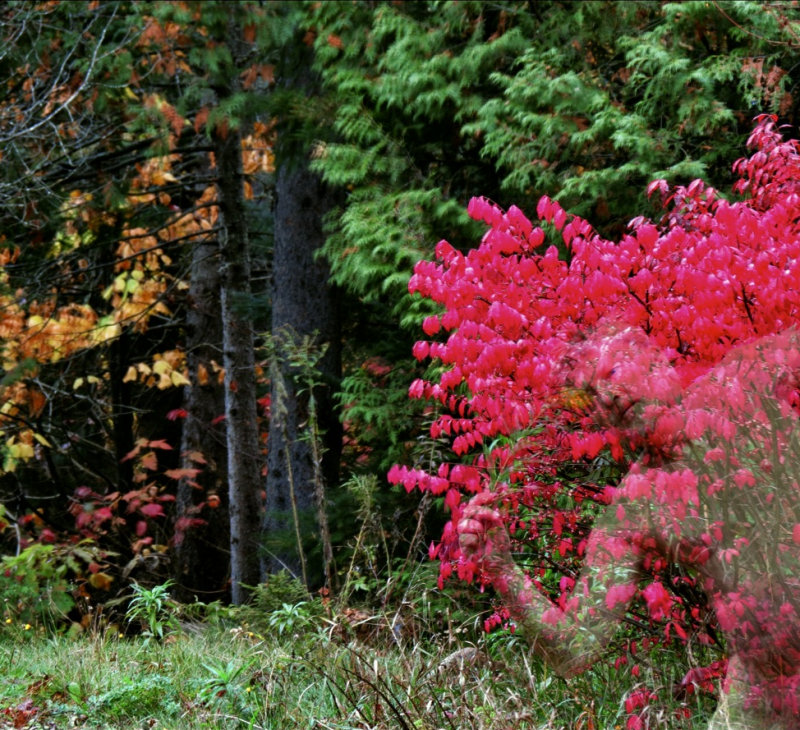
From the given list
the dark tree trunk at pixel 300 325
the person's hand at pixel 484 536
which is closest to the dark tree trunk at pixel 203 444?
the dark tree trunk at pixel 300 325

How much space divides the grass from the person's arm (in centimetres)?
17

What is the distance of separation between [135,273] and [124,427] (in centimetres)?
210

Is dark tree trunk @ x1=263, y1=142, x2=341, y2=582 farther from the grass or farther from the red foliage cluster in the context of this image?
the red foliage cluster

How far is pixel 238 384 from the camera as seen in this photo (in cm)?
956

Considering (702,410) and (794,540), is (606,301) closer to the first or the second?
(702,410)

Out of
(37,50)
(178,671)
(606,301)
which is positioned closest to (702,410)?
(606,301)

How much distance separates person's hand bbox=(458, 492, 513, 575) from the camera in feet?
13.4

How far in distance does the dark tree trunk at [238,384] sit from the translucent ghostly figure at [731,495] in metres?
5.75

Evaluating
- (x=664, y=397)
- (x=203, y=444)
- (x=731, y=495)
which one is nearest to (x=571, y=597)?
(x=731, y=495)

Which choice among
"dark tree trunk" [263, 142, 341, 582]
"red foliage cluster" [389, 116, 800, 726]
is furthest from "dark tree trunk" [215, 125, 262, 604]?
→ "red foliage cluster" [389, 116, 800, 726]

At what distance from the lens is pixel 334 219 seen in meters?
8.95

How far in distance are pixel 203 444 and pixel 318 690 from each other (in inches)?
298

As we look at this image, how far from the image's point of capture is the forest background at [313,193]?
274 inches

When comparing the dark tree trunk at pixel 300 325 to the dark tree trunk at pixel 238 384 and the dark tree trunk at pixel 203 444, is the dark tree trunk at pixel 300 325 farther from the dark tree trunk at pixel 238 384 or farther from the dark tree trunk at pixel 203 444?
the dark tree trunk at pixel 203 444
